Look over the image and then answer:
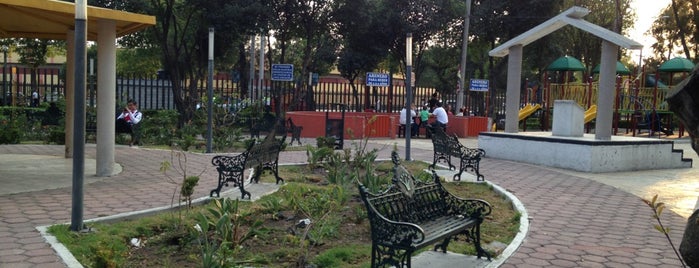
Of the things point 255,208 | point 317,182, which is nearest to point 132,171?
point 317,182

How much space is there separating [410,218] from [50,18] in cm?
746

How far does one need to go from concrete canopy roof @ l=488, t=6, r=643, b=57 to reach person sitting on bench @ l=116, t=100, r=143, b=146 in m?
9.25

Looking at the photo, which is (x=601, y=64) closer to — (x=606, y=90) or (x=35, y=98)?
(x=606, y=90)

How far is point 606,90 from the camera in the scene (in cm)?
1396

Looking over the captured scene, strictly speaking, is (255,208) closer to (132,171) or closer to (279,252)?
(279,252)

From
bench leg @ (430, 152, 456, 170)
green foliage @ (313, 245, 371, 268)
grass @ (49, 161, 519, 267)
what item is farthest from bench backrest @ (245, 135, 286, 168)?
bench leg @ (430, 152, 456, 170)

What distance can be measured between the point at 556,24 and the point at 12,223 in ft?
42.6

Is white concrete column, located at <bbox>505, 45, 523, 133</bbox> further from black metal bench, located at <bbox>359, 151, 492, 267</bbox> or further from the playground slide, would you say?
black metal bench, located at <bbox>359, 151, 492, 267</bbox>

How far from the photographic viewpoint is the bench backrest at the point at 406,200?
4.99 meters

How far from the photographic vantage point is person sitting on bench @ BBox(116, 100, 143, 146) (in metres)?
14.9

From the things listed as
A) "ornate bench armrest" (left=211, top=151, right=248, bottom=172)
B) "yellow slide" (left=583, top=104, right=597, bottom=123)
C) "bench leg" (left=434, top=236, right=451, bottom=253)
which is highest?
"yellow slide" (left=583, top=104, right=597, bottom=123)

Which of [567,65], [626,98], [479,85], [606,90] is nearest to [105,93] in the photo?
[606,90]

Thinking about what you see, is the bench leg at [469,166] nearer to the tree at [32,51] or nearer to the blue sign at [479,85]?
the blue sign at [479,85]

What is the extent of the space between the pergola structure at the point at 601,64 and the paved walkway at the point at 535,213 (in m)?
2.48
